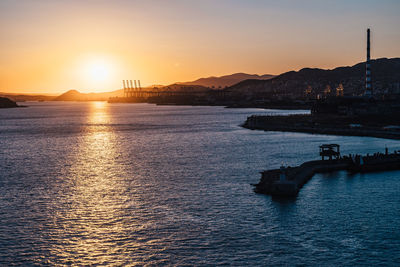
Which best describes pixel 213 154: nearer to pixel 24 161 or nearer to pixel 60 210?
pixel 24 161

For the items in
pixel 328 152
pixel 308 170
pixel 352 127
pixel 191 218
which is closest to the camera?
pixel 191 218

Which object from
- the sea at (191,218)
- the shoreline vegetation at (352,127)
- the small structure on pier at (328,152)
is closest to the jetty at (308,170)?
the small structure on pier at (328,152)

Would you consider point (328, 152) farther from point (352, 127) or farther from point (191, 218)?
point (352, 127)

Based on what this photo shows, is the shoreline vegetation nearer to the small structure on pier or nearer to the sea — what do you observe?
the small structure on pier

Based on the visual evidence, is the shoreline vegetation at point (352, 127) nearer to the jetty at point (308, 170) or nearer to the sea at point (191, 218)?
the jetty at point (308, 170)

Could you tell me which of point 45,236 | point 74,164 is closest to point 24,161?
point 74,164

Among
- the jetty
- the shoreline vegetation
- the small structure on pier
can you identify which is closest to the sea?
the jetty

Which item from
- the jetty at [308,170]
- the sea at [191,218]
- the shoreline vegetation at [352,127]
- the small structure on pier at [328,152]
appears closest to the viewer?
the sea at [191,218]

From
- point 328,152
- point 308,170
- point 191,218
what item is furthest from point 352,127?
point 191,218
